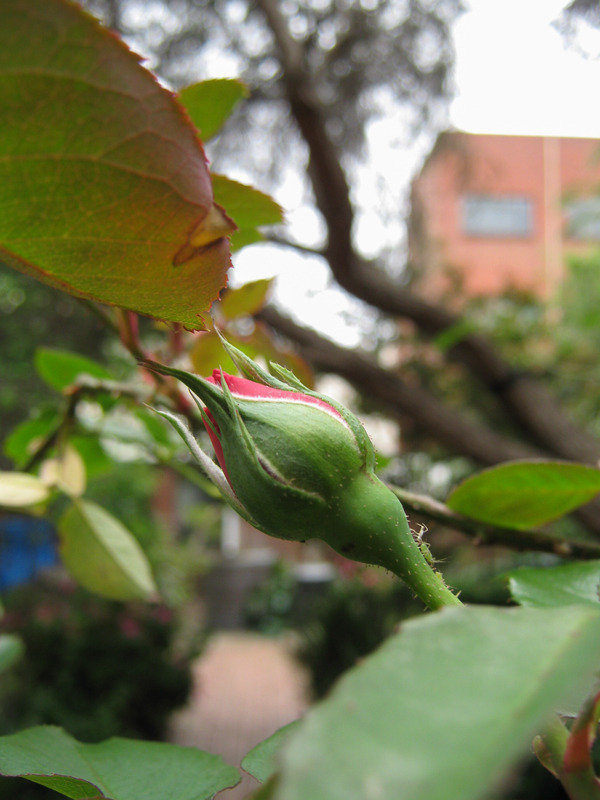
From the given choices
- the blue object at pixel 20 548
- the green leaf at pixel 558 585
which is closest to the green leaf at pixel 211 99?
the green leaf at pixel 558 585

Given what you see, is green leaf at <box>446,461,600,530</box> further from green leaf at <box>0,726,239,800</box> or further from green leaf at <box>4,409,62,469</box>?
green leaf at <box>4,409,62,469</box>

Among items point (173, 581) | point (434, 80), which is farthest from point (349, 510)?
point (173, 581)

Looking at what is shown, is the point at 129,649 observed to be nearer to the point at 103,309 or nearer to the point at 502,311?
the point at 502,311

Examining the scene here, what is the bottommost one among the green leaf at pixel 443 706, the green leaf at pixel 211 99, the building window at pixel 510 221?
the building window at pixel 510 221

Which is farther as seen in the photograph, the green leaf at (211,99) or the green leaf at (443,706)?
the green leaf at (211,99)

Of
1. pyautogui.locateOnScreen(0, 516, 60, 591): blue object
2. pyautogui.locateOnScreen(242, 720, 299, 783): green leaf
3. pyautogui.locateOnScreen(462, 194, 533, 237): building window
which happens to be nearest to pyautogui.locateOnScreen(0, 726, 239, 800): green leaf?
pyautogui.locateOnScreen(242, 720, 299, 783): green leaf

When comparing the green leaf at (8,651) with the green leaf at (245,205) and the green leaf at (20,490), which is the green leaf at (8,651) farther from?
the green leaf at (245,205)

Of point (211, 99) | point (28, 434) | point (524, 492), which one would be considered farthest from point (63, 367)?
point (524, 492)

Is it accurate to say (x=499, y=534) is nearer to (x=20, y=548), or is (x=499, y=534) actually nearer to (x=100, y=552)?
(x=100, y=552)
